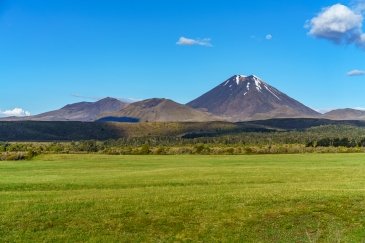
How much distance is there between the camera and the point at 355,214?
100 ft

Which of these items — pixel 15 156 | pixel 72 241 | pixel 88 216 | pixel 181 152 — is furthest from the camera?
pixel 181 152

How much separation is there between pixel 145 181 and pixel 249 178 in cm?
1012

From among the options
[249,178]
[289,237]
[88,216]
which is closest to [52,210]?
[88,216]

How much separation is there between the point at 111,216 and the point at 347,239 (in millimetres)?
13766

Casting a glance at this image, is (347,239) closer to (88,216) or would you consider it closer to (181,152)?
(88,216)

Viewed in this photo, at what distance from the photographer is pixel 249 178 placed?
47.5 m

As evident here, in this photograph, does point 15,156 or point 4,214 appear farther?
point 15,156

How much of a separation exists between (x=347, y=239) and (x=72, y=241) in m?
15.0

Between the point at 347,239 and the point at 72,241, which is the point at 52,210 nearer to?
the point at 72,241

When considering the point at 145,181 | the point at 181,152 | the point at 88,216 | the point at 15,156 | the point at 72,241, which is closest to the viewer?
the point at 72,241

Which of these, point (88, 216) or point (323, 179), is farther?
point (323, 179)

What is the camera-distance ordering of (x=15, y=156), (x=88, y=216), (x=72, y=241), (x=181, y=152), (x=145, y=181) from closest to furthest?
1. (x=72, y=241)
2. (x=88, y=216)
3. (x=145, y=181)
4. (x=15, y=156)
5. (x=181, y=152)

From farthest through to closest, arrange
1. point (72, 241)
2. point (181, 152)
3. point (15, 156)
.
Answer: point (181, 152), point (15, 156), point (72, 241)

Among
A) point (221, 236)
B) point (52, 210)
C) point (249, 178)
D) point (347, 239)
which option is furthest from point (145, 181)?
point (347, 239)
